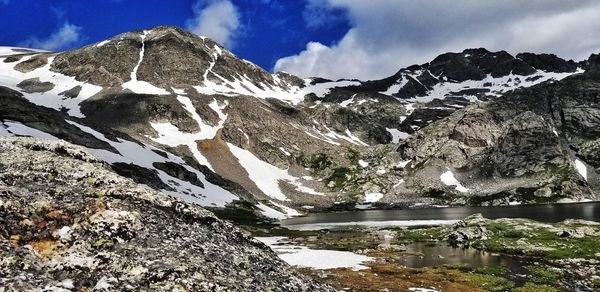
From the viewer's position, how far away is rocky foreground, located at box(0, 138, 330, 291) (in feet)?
63.3

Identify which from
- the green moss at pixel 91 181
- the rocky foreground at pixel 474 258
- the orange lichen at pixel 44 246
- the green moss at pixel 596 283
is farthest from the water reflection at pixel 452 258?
the orange lichen at pixel 44 246

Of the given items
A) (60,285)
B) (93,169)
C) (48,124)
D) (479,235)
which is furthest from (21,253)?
(48,124)

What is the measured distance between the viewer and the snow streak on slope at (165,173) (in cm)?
15375

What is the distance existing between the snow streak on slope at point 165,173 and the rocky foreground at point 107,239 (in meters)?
122

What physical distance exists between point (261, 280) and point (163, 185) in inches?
5191

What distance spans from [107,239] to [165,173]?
148424 millimetres

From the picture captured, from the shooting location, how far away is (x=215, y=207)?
508 feet

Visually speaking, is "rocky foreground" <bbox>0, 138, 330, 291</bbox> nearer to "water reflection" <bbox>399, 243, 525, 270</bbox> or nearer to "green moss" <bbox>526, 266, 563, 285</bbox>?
"green moss" <bbox>526, 266, 563, 285</bbox>

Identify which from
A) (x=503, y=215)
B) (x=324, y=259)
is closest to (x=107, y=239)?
(x=324, y=259)

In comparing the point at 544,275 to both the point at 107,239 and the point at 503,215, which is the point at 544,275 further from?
the point at 503,215

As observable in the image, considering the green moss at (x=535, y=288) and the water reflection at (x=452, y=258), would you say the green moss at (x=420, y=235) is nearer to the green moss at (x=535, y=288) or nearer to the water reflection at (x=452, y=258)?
the water reflection at (x=452, y=258)

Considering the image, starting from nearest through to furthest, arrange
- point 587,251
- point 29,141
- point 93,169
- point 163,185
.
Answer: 1. point 93,169
2. point 29,141
3. point 587,251
4. point 163,185

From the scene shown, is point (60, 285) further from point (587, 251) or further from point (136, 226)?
point (587, 251)

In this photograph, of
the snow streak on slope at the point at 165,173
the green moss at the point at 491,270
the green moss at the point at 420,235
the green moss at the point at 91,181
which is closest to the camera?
the green moss at the point at 91,181
